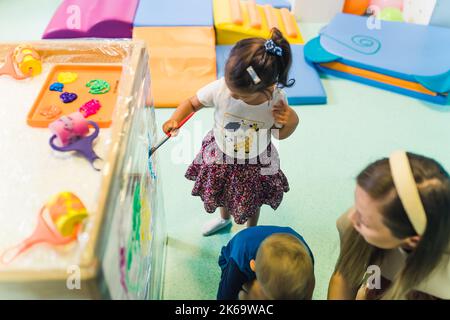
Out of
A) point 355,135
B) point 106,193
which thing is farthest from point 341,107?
point 106,193

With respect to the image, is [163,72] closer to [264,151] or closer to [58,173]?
[264,151]

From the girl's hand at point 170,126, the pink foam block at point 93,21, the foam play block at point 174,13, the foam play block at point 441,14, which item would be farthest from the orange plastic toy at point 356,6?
the girl's hand at point 170,126

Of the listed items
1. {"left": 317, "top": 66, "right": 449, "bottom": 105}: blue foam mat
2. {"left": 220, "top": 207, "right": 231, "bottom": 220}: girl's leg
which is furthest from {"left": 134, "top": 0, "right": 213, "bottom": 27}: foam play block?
{"left": 220, "top": 207, "right": 231, "bottom": 220}: girl's leg

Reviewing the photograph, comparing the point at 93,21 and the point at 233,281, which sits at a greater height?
the point at 93,21

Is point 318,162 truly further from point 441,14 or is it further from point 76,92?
point 441,14

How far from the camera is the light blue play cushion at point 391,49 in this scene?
6.60 ft

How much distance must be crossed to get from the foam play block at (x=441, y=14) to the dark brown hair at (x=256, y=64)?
192cm

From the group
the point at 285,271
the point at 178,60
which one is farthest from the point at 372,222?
the point at 178,60

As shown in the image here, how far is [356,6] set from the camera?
9.13 feet

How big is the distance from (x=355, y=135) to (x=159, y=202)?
3.51ft

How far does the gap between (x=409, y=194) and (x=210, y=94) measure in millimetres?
580

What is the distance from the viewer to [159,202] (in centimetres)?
121

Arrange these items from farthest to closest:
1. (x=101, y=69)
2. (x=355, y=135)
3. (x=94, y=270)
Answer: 1. (x=355, y=135)
2. (x=101, y=69)
3. (x=94, y=270)

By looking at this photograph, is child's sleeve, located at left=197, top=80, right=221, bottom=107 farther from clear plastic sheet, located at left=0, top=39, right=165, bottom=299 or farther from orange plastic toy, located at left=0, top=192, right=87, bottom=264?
orange plastic toy, located at left=0, top=192, right=87, bottom=264
